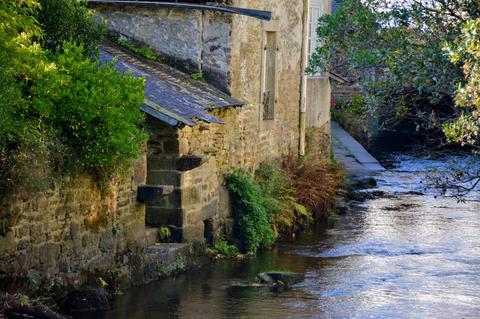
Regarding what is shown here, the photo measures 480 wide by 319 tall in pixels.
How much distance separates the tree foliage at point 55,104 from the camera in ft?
37.3

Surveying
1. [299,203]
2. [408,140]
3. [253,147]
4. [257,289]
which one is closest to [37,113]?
[257,289]

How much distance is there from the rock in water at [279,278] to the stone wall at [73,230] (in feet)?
5.48

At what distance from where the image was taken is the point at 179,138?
15500mm

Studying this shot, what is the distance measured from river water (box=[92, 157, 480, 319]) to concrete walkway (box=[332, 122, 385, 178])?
6270 millimetres

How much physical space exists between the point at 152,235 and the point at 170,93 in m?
2.00

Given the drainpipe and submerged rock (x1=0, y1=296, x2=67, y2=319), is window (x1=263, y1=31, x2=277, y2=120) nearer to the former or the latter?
the drainpipe

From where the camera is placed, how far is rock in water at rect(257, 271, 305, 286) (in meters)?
14.8

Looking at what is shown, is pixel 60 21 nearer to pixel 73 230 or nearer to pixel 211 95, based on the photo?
→ pixel 73 230

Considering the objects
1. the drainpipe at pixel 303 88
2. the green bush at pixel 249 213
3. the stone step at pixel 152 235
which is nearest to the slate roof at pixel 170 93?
the green bush at pixel 249 213

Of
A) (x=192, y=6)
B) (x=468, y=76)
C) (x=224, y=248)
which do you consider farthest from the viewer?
(x=192, y=6)

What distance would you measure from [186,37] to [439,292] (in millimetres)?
5970

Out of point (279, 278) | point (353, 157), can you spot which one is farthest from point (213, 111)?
point (353, 157)

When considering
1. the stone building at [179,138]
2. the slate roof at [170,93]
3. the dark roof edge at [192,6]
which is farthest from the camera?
the dark roof edge at [192,6]

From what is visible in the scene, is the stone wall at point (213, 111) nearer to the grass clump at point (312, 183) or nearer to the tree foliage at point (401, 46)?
the grass clump at point (312, 183)
